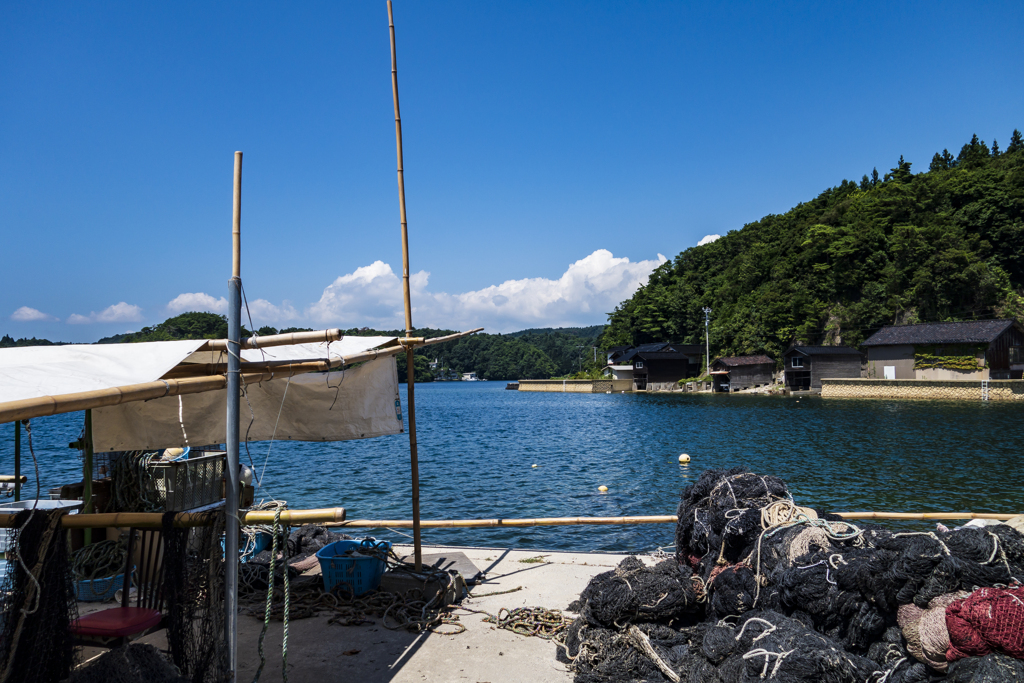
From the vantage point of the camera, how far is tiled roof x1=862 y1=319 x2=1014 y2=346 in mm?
50469

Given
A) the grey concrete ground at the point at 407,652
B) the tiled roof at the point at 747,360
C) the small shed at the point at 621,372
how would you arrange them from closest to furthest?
the grey concrete ground at the point at 407,652, the tiled roof at the point at 747,360, the small shed at the point at 621,372

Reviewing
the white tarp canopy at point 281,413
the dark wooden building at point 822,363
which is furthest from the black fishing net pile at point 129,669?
the dark wooden building at point 822,363

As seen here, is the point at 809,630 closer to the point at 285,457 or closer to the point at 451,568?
the point at 451,568

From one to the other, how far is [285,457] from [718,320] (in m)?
64.8

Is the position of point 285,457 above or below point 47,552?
below

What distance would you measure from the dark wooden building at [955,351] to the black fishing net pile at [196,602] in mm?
61490

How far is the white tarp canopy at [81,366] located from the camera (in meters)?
3.17

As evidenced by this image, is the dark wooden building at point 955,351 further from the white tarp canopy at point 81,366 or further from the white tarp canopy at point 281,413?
the white tarp canopy at point 81,366

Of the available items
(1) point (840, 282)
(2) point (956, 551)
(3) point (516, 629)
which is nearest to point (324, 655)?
(3) point (516, 629)

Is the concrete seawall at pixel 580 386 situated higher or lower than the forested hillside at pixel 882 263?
lower

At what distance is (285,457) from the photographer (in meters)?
30.8

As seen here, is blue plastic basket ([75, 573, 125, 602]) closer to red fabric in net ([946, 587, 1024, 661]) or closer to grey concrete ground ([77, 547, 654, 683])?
grey concrete ground ([77, 547, 654, 683])

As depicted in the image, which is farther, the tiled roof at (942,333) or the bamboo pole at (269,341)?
the tiled roof at (942,333)

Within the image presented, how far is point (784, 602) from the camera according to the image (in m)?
4.99
